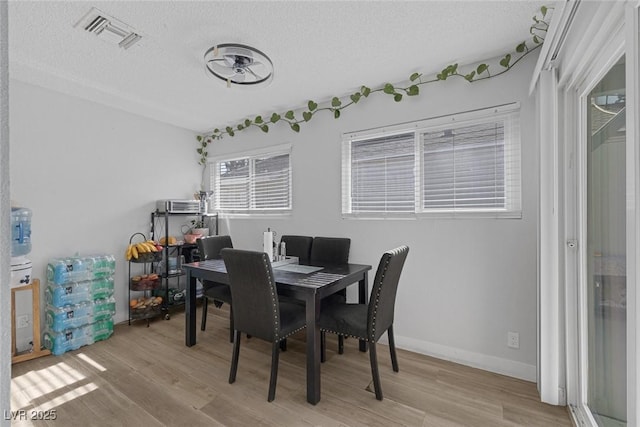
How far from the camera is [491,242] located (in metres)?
2.31

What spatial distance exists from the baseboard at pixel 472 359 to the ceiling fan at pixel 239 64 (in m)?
2.57

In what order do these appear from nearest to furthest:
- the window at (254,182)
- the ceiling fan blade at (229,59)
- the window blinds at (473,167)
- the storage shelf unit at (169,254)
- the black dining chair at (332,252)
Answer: the ceiling fan blade at (229,59), the window blinds at (473,167), the black dining chair at (332,252), the storage shelf unit at (169,254), the window at (254,182)

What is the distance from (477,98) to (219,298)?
2.83 meters

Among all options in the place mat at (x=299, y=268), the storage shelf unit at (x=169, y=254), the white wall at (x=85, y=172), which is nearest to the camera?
the place mat at (x=299, y=268)

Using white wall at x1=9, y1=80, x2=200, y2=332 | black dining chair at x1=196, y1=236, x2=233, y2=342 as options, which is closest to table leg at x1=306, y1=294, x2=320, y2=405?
black dining chair at x1=196, y1=236, x2=233, y2=342

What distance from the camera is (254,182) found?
3.86m

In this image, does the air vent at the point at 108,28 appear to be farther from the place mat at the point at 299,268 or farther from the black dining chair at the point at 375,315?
the black dining chair at the point at 375,315

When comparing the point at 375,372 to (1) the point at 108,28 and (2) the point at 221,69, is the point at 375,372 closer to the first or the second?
(2) the point at 221,69

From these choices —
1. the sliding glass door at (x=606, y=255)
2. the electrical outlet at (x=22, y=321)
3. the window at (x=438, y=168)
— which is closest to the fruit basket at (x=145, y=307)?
the electrical outlet at (x=22, y=321)

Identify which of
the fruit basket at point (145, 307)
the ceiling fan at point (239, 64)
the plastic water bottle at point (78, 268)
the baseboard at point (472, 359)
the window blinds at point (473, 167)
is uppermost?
the ceiling fan at point (239, 64)

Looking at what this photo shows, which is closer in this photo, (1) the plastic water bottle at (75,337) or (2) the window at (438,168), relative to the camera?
(2) the window at (438,168)

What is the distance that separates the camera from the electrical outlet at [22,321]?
2596 mm

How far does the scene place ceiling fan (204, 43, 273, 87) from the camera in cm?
208

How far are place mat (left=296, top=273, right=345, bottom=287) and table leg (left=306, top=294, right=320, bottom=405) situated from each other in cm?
11
